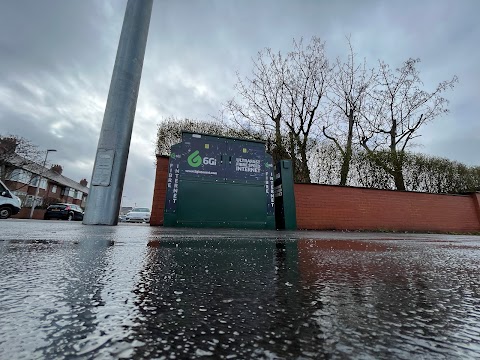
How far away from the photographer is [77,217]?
65.5 feet

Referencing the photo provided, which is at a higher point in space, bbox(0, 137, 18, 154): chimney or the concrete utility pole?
bbox(0, 137, 18, 154): chimney

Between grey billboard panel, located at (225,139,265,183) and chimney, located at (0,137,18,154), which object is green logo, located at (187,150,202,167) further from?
chimney, located at (0,137,18,154)

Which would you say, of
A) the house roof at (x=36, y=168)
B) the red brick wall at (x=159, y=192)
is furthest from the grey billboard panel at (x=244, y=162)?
the house roof at (x=36, y=168)

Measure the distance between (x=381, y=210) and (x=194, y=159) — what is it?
737 centimetres

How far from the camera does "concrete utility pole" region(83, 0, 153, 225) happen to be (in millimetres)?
4891

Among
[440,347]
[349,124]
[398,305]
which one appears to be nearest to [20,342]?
[440,347]

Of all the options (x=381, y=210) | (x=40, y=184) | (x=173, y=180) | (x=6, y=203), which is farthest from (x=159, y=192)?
(x=40, y=184)

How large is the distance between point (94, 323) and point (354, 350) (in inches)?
15.6

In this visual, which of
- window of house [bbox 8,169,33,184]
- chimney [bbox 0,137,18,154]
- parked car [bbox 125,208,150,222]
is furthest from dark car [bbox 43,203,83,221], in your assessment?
window of house [bbox 8,169,33,184]

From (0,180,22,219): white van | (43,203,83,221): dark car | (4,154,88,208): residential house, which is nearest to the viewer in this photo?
(0,180,22,219): white van

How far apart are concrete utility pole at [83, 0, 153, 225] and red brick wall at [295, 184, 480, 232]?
556 centimetres

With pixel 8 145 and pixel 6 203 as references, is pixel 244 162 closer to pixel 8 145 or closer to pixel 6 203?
pixel 6 203

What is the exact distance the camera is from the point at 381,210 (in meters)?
9.60

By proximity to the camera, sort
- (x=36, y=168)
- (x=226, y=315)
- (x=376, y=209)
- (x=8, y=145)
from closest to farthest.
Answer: (x=226, y=315) → (x=376, y=209) → (x=8, y=145) → (x=36, y=168)
